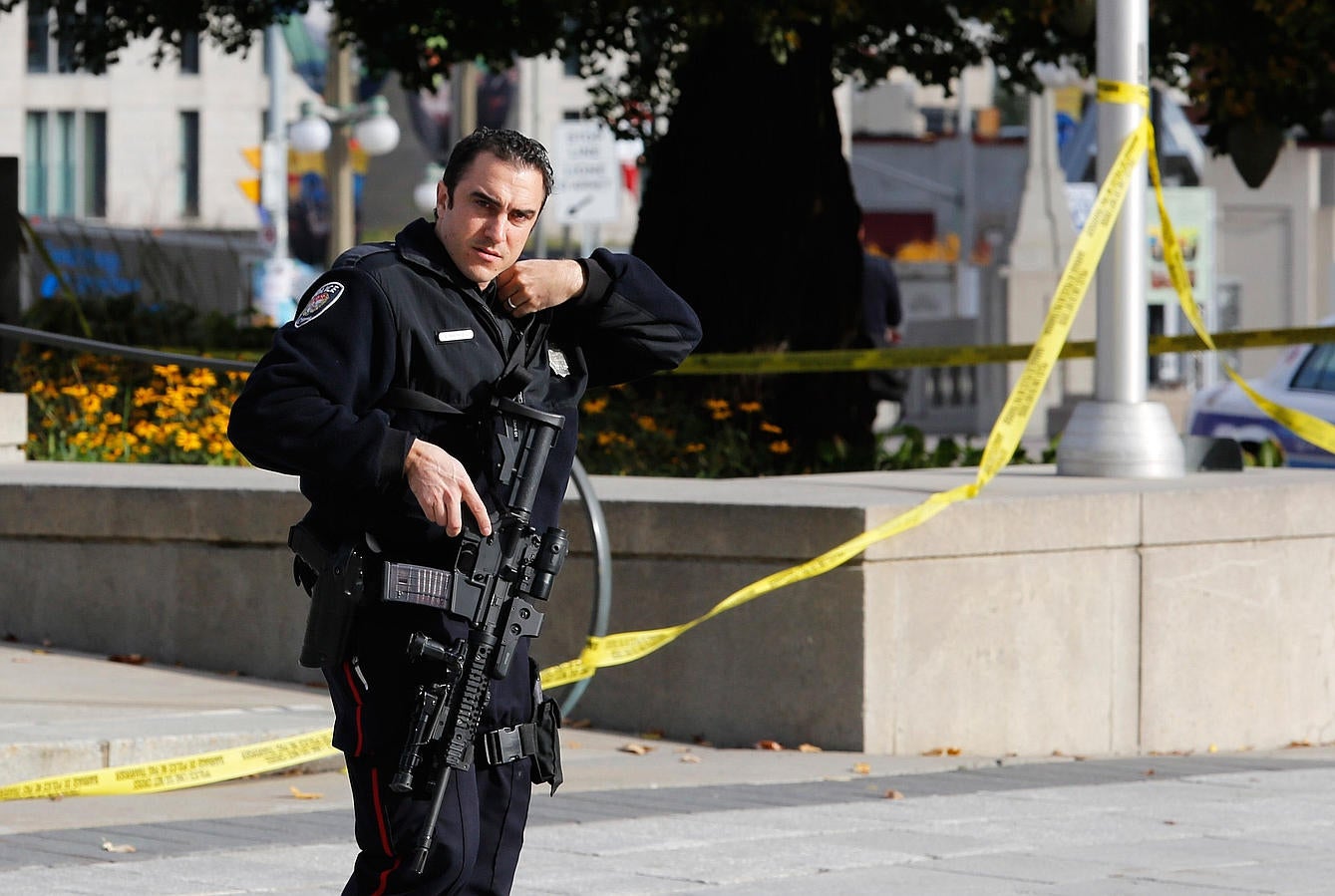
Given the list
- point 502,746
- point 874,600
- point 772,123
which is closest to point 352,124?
point 772,123

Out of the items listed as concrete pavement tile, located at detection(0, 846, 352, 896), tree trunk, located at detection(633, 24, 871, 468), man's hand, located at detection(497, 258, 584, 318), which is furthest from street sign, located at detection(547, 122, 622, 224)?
man's hand, located at detection(497, 258, 584, 318)

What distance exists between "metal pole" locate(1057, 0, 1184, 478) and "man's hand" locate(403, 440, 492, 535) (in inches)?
227

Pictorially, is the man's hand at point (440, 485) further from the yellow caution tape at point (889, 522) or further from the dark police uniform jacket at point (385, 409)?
the yellow caution tape at point (889, 522)

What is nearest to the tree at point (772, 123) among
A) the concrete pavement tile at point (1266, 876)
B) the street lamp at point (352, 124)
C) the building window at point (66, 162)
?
the concrete pavement tile at point (1266, 876)

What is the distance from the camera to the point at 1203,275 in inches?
1085

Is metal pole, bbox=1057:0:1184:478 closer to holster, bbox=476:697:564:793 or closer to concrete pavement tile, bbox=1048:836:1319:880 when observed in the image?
concrete pavement tile, bbox=1048:836:1319:880

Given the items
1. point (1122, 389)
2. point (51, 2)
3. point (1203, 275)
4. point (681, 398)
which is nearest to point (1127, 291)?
point (1122, 389)

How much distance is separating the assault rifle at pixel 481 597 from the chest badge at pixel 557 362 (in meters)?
0.21

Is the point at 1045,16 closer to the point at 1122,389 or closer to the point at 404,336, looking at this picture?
the point at 1122,389

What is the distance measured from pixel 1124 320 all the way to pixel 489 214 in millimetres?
5702

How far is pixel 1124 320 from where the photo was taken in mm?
9430

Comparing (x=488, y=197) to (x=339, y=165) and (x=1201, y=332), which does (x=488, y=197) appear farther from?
(x=339, y=165)

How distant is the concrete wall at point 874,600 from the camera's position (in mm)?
8297

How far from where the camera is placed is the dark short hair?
4.15 m
